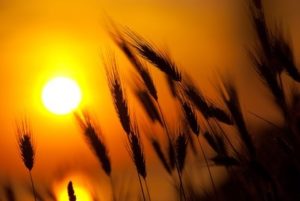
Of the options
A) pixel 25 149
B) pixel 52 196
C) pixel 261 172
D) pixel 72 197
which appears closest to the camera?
pixel 261 172

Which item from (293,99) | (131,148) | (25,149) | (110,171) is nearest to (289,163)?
(293,99)

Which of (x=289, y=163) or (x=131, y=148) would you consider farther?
(x=131, y=148)

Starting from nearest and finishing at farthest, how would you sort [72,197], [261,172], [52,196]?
[261,172] → [72,197] → [52,196]

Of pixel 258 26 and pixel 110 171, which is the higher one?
pixel 258 26

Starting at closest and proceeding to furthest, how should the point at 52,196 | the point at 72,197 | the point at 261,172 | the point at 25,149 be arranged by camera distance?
the point at 261,172 < the point at 72,197 < the point at 25,149 < the point at 52,196

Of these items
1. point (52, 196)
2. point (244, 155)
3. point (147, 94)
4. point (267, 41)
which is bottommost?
point (52, 196)

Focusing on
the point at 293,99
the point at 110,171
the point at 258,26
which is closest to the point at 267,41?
the point at 258,26

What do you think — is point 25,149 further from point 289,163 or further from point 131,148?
point 289,163

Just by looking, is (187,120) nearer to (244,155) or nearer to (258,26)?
(244,155)

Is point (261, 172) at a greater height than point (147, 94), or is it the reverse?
point (147, 94)
